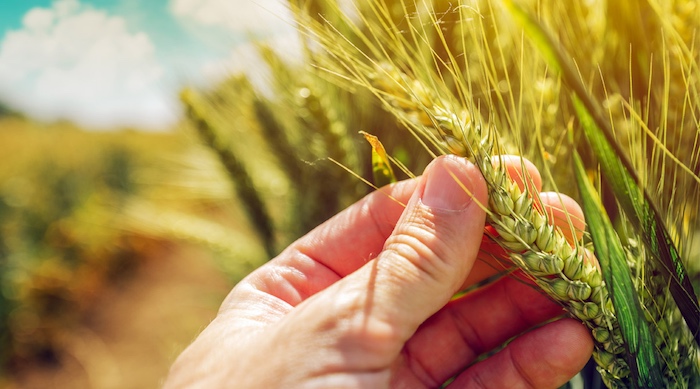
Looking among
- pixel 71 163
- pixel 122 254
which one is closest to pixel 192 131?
pixel 122 254

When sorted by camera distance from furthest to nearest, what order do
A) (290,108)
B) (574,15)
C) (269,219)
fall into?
(269,219)
(290,108)
(574,15)

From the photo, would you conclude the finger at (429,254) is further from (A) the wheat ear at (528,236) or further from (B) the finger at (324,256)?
(B) the finger at (324,256)

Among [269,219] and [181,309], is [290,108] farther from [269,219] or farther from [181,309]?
[181,309]

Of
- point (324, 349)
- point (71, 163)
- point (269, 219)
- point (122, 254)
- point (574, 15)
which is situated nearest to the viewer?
point (324, 349)

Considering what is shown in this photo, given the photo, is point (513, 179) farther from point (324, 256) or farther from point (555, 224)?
point (324, 256)

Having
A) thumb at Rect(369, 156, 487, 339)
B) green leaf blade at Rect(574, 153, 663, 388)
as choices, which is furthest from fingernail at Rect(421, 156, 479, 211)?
green leaf blade at Rect(574, 153, 663, 388)

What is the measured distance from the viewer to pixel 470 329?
92 centimetres

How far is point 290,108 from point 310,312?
0.45 metres

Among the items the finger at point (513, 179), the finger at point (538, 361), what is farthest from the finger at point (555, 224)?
the finger at point (538, 361)

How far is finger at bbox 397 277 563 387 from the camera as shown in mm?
876

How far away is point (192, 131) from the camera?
3.99 feet

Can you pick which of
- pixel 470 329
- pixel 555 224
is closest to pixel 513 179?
pixel 555 224

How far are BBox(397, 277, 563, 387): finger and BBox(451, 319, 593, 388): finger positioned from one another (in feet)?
0.19

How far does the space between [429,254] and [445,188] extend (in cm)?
9
